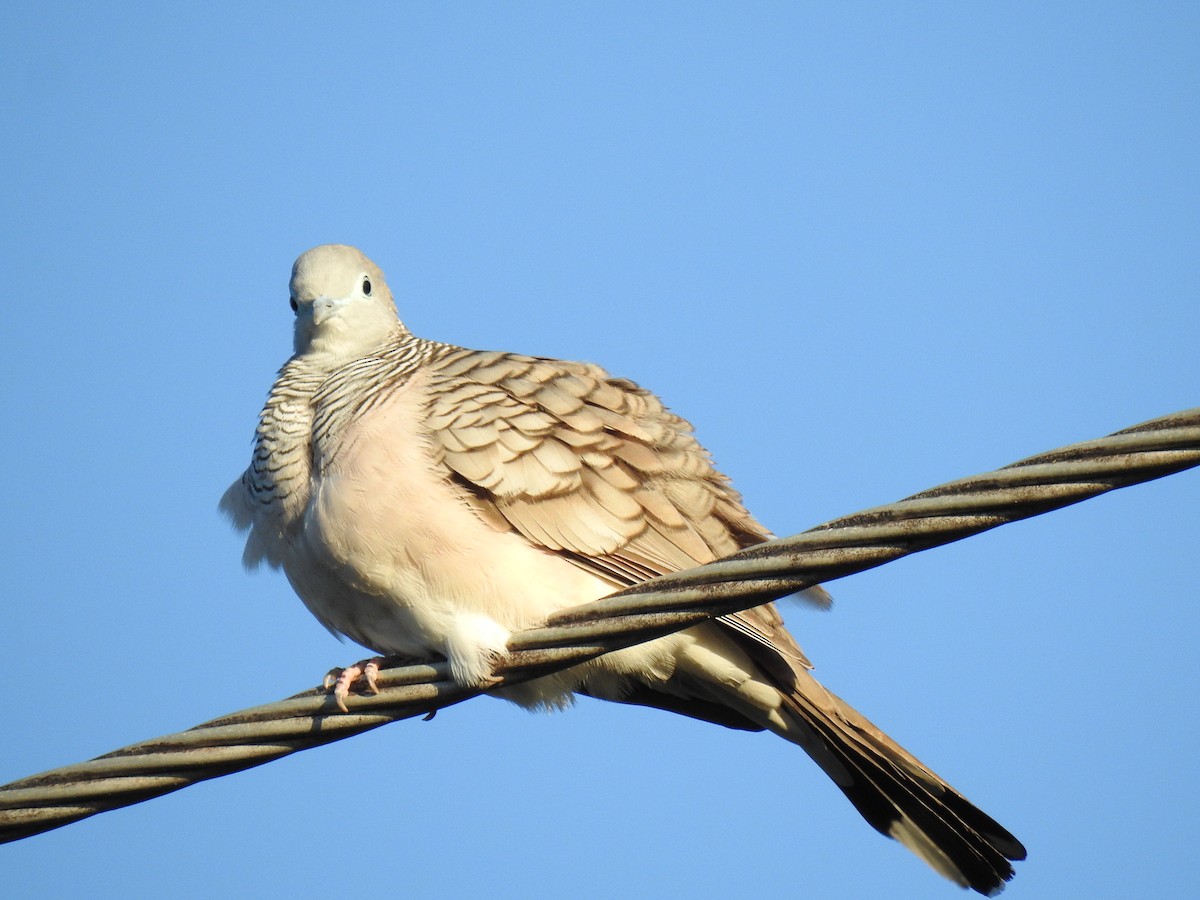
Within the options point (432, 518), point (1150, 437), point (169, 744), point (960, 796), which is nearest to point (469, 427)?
point (432, 518)

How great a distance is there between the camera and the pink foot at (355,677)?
4.02 metres

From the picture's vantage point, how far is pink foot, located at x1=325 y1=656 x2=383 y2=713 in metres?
4.02

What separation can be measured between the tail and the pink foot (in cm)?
137

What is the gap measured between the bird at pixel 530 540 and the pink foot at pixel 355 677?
20 mm

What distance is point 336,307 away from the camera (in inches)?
220

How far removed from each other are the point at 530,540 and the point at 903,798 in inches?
57.8

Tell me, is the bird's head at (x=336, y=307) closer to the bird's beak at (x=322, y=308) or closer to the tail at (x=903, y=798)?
the bird's beak at (x=322, y=308)

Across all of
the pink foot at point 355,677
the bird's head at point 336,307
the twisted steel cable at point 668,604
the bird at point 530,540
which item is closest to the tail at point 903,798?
the bird at point 530,540

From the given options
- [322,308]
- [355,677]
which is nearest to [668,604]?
[355,677]

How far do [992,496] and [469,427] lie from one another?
2219 mm

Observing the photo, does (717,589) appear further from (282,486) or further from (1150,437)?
(282,486)

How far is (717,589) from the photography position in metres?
3.14

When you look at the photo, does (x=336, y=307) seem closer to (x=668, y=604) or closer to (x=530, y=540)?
(x=530, y=540)

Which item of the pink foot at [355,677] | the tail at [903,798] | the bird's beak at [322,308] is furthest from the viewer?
the bird's beak at [322,308]
